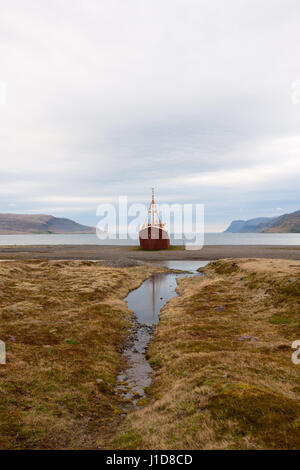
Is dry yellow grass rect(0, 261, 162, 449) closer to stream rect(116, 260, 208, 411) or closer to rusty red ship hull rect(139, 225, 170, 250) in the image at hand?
stream rect(116, 260, 208, 411)

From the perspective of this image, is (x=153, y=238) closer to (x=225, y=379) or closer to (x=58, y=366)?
(x=58, y=366)

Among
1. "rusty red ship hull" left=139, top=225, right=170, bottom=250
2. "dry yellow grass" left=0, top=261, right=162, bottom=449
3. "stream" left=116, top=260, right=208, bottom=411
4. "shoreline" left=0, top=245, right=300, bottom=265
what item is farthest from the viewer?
"rusty red ship hull" left=139, top=225, right=170, bottom=250

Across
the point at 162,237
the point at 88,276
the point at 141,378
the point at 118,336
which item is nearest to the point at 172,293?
the point at 88,276

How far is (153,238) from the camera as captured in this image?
447 feet

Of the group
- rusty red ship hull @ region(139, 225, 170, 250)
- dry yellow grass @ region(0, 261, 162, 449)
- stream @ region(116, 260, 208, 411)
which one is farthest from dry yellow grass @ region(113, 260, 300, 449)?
rusty red ship hull @ region(139, 225, 170, 250)

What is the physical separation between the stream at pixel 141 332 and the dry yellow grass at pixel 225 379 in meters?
0.98

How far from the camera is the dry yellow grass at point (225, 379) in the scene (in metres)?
10.6

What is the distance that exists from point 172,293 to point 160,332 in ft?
70.4

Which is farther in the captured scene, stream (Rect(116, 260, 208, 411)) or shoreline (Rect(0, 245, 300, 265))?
shoreline (Rect(0, 245, 300, 265))

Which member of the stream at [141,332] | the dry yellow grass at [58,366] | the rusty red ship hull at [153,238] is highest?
the rusty red ship hull at [153,238]

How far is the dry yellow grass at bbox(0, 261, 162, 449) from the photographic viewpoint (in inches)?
503

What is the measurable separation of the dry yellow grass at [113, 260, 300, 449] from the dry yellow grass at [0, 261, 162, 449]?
2.40m

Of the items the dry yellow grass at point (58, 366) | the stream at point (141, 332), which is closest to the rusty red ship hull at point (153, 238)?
the stream at point (141, 332)

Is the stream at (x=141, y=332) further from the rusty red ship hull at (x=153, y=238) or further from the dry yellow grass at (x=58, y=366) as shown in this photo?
the rusty red ship hull at (x=153, y=238)
